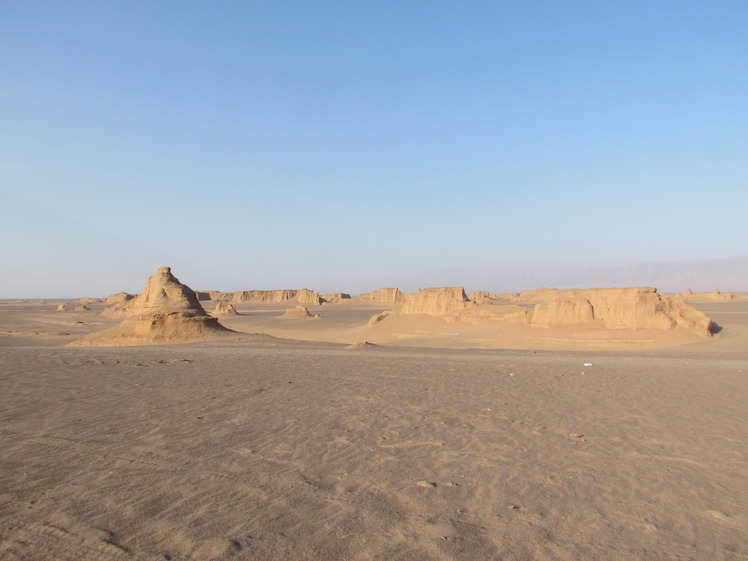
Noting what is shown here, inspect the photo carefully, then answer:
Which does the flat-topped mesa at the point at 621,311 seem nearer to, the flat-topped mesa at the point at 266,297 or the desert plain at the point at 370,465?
the desert plain at the point at 370,465

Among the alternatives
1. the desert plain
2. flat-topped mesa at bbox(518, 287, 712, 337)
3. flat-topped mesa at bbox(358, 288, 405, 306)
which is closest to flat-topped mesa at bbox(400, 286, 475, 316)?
flat-topped mesa at bbox(518, 287, 712, 337)

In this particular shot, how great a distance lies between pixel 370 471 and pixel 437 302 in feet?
152

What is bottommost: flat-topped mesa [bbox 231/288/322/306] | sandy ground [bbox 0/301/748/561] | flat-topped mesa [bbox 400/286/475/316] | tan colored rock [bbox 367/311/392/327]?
sandy ground [bbox 0/301/748/561]

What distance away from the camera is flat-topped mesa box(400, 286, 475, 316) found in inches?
1999

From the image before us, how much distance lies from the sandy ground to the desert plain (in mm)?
28

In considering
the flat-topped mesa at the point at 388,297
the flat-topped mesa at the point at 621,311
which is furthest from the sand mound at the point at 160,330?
the flat-topped mesa at the point at 388,297

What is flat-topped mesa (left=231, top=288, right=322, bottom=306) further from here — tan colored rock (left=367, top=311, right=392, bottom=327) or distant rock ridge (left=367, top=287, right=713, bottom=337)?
distant rock ridge (left=367, top=287, right=713, bottom=337)

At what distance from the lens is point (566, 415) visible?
8969 mm

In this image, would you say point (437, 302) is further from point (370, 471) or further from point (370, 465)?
point (370, 471)

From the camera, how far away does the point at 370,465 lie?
19.9 ft

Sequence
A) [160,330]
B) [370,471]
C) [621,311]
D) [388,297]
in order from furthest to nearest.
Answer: [388,297], [621,311], [160,330], [370,471]

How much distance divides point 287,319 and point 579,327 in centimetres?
3905

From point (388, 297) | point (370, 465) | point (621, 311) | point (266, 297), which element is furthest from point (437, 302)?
point (266, 297)

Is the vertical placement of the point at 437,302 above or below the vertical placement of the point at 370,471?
above
